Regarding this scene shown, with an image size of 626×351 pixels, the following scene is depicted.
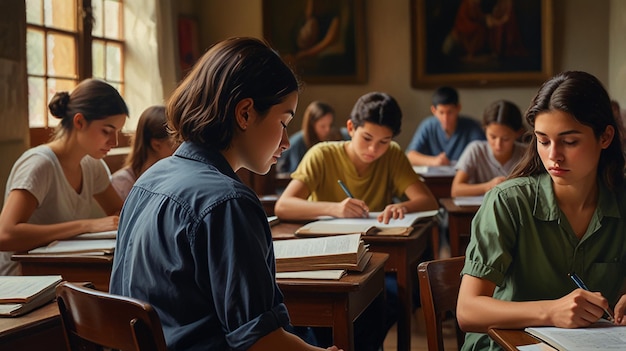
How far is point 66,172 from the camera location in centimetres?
304

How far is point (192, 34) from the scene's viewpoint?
672 cm

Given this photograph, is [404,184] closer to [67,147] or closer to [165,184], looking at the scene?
[67,147]

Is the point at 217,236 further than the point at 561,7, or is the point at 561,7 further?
the point at 561,7

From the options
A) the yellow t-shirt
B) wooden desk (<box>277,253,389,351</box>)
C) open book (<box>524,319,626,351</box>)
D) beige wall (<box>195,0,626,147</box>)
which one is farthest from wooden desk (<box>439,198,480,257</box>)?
beige wall (<box>195,0,626,147</box>)

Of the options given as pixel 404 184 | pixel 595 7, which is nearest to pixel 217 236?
pixel 404 184

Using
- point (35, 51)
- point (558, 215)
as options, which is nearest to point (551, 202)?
point (558, 215)

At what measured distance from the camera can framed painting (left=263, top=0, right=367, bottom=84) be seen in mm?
7379

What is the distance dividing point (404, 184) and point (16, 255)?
1.80 metres

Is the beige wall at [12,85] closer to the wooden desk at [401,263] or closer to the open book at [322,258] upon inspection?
the wooden desk at [401,263]

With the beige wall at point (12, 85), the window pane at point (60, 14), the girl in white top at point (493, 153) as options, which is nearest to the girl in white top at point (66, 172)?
the beige wall at point (12, 85)

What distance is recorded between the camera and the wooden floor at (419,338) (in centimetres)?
372

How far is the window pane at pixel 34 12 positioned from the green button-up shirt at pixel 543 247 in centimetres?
343

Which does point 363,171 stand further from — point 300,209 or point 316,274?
point 316,274

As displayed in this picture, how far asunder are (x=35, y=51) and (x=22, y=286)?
9.90 feet
